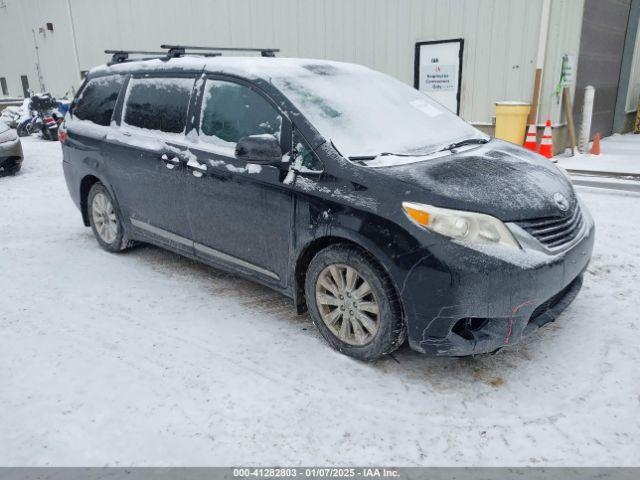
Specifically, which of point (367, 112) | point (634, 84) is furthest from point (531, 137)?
point (634, 84)

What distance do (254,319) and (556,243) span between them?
2.06 meters

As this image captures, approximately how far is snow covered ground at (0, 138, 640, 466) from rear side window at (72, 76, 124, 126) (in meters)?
1.57

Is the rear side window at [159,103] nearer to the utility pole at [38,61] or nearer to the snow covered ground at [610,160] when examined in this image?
the snow covered ground at [610,160]

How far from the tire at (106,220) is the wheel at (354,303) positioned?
95.6 inches

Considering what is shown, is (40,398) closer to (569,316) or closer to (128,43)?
(569,316)

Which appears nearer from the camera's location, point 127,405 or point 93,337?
point 127,405

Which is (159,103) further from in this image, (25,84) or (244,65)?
(25,84)

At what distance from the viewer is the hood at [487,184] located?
9.28 feet

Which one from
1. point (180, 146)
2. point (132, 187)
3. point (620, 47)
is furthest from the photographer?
point (620, 47)

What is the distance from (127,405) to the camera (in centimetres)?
285

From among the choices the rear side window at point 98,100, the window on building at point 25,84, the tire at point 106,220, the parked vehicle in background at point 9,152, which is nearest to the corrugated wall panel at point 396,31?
the parked vehicle in background at point 9,152

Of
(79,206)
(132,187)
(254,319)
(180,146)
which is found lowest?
(254,319)

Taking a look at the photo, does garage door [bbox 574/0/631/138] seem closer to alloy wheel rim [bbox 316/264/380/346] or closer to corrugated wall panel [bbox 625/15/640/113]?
corrugated wall panel [bbox 625/15/640/113]

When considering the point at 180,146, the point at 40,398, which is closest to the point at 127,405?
the point at 40,398
